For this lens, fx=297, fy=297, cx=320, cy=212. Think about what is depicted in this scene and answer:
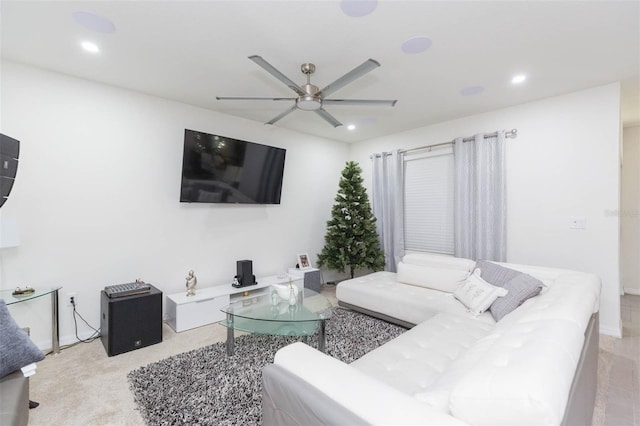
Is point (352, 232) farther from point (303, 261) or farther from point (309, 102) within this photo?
point (309, 102)

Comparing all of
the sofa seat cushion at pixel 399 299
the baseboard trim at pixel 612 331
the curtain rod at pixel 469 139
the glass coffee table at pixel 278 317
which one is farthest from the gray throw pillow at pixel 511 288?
the curtain rod at pixel 469 139

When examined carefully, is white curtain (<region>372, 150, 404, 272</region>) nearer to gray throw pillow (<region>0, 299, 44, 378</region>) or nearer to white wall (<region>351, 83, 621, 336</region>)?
white wall (<region>351, 83, 621, 336</region>)

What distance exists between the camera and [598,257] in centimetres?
314

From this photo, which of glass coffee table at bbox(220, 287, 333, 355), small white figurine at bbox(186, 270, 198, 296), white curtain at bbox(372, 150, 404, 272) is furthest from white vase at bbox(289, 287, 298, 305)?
white curtain at bbox(372, 150, 404, 272)

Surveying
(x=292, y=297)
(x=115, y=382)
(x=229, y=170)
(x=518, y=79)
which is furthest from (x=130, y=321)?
(x=518, y=79)

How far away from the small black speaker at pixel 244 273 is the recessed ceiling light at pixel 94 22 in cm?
266

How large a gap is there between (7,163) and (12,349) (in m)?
1.83

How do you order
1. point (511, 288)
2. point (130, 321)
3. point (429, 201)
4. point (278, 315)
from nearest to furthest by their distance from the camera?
1. point (511, 288)
2. point (278, 315)
3. point (130, 321)
4. point (429, 201)

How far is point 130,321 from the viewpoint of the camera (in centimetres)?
273

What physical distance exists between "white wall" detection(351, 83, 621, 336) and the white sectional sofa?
115 cm

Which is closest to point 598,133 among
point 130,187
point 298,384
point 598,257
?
point 598,257

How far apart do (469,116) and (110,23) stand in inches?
158

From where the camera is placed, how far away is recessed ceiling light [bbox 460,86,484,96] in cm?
318

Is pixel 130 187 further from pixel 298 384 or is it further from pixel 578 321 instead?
pixel 578 321
